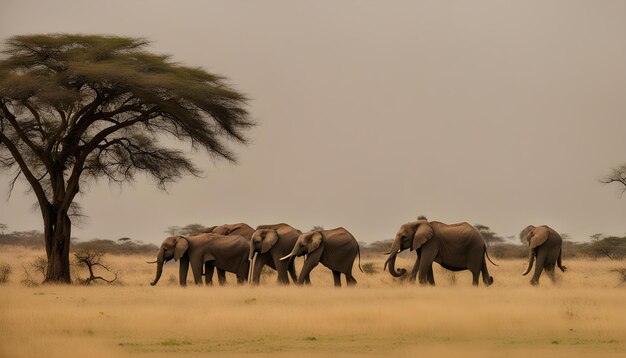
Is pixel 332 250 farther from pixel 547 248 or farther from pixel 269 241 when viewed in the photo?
pixel 547 248

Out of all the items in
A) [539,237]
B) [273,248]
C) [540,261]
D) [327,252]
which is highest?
Result: [539,237]

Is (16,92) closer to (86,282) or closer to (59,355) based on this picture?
(86,282)

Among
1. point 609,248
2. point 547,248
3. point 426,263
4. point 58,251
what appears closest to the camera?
point 426,263

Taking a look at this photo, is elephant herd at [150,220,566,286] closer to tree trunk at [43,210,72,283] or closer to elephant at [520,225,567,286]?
elephant at [520,225,567,286]

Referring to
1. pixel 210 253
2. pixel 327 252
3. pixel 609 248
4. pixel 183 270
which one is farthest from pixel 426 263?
pixel 609 248

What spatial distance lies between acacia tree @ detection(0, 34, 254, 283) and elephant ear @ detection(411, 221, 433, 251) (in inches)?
242

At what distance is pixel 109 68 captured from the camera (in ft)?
115

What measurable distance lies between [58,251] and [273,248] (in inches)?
227

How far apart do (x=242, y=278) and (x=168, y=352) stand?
1628 centimetres

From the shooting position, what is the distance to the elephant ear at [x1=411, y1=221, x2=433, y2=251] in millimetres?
33594

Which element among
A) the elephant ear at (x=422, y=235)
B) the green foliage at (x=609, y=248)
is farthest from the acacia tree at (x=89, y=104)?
the green foliage at (x=609, y=248)

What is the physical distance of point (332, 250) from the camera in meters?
33.9

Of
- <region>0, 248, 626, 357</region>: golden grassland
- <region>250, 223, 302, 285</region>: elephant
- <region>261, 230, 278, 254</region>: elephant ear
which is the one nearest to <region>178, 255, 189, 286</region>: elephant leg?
<region>250, 223, 302, 285</region>: elephant

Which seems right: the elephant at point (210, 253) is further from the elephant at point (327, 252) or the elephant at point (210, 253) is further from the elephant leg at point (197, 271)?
the elephant at point (327, 252)
